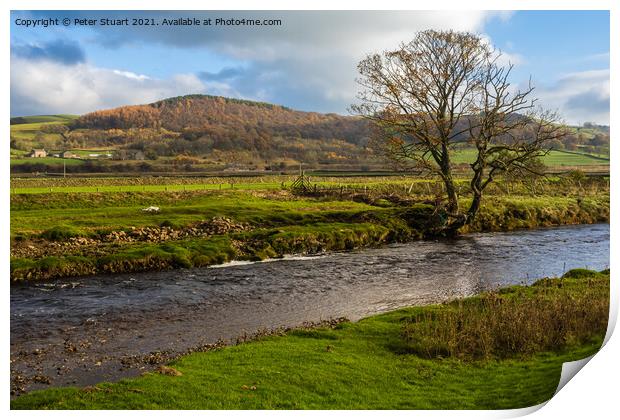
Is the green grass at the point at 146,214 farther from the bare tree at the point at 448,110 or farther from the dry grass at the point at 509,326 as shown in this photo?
the dry grass at the point at 509,326

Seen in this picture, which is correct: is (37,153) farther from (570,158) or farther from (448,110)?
(570,158)

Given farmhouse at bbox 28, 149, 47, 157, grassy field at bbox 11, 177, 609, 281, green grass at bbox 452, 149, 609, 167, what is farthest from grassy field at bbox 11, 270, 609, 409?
farmhouse at bbox 28, 149, 47, 157

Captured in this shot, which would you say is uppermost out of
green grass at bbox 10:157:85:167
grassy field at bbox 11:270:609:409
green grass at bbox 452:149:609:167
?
green grass at bbox 10:157:85:167

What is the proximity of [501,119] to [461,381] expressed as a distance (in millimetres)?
23560

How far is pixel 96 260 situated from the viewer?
69.9 ft

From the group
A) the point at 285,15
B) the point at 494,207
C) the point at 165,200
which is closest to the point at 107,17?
the point at 285,15

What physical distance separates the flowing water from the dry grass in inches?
114

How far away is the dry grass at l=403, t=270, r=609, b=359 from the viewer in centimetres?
1189

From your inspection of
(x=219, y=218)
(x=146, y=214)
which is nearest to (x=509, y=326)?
(x=219, y=218)

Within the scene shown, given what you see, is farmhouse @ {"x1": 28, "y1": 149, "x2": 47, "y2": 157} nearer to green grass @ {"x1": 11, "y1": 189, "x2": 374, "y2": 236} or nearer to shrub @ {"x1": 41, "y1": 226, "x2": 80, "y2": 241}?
green grass @ {"x1": 11, "y1": 189, "x2": 374, "y2": 236}

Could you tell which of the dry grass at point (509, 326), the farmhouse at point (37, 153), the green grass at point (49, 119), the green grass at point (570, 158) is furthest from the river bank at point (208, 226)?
the green grass at point (49, 119)

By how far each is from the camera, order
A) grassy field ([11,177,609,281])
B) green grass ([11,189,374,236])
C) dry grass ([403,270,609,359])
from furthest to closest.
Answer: green grass ([11,189,374,236]) → grassy field ([11,177,609,281]) → dry grass ([403,270,609,359])

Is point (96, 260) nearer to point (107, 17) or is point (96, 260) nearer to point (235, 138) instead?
point (107, 17)

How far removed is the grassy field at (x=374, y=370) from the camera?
9453 millimetres
